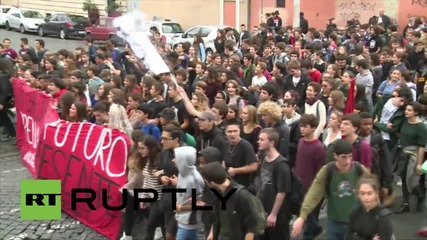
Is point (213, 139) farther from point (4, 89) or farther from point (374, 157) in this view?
point (4, 89)

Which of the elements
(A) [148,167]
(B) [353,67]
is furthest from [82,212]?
(B) [353,67]

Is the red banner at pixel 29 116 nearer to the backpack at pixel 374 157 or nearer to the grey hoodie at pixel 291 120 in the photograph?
the grey hoodie at pixel 291 120

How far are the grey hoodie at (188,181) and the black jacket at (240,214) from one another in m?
0.64

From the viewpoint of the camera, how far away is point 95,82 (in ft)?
36.7

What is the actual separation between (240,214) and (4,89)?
25.6ft

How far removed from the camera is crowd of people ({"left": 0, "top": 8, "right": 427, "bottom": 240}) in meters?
5.96

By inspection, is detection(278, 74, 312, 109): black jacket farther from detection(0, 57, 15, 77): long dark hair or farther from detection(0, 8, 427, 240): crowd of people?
detection(0, 57, 15, 77): long dark hair

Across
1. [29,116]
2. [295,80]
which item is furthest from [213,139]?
[29,116]

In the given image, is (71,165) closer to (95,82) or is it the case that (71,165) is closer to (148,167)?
(148,167)

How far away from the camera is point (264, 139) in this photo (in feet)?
20.7

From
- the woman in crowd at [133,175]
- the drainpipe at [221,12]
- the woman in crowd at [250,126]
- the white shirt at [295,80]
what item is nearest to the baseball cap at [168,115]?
the woman in crowd at [133,175]

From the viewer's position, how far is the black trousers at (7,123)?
41.4 ft

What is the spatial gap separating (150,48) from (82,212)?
2.23 metres

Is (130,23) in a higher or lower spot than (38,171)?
higher
